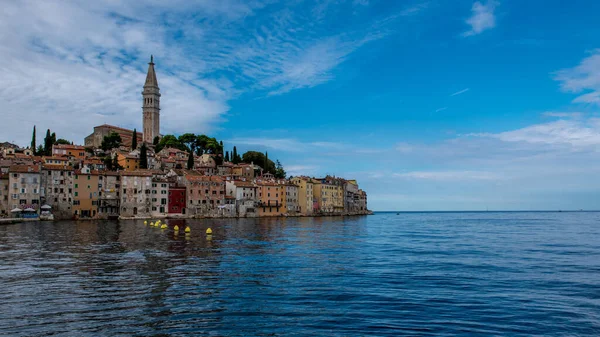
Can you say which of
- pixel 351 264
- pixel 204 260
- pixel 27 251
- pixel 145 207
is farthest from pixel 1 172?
pixel 351 264

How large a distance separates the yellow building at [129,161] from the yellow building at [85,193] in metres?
20.7

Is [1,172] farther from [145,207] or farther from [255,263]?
[255,263]

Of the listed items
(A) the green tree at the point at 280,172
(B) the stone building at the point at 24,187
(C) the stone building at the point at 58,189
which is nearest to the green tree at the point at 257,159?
(A) the green tree at the point at 280,172

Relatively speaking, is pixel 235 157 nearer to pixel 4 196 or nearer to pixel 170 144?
pixel 170 144

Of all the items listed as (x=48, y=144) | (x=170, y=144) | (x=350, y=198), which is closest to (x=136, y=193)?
(x=48, y=144)

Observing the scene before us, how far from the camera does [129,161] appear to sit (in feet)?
344

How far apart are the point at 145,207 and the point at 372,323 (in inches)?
3272

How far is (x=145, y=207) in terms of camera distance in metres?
88.2

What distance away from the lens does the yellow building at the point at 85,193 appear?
80.2 meters

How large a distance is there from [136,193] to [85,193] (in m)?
9.57

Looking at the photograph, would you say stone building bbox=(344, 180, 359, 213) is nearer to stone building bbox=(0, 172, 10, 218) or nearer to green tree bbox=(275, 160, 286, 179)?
green tree bbox=(275, 160, 286, 179)

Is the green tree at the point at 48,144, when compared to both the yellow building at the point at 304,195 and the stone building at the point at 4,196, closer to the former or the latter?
the stone building at the point at 4,196

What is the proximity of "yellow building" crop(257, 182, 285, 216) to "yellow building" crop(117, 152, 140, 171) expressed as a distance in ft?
98.7

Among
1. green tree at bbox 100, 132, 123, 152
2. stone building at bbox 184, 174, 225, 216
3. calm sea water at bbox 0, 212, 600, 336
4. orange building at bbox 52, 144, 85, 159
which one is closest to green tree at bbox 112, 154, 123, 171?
orange building at bbox 52, 144, 85, 159
